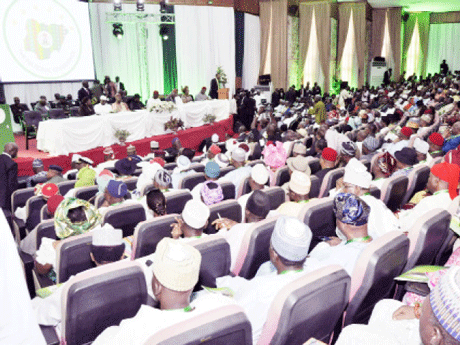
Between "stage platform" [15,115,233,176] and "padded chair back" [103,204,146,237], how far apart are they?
4.73m

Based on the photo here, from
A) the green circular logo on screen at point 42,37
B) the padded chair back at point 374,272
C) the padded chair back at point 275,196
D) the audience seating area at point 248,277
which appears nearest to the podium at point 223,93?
the green circular logo on screen at point 42,37

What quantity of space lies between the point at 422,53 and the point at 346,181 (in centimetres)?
2453

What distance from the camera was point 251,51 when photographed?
17.1 metres

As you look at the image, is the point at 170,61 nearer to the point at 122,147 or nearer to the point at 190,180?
the point at 122,147

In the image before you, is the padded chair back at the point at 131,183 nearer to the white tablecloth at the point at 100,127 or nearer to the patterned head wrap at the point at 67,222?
the patterned head wrap at the point at 67,222

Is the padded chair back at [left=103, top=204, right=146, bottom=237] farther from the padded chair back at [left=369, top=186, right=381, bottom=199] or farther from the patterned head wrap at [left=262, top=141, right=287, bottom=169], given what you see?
the patterned head wrap at [left=262, top=141, right=287, bottom=169]

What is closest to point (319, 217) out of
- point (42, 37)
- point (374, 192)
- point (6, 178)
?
point (374, 192)

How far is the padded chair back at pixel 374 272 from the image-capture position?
1894mm

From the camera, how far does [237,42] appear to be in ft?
53.8

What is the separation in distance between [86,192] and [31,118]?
5771 mm

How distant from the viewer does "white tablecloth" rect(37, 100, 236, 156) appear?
7414mm

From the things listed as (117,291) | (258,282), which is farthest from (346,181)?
(117,291)

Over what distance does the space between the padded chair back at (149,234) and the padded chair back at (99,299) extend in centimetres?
73

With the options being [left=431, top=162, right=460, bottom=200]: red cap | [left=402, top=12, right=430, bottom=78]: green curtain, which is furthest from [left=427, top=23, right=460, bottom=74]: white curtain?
[left=431, top=162, right=460, bottom=200]: red cap
